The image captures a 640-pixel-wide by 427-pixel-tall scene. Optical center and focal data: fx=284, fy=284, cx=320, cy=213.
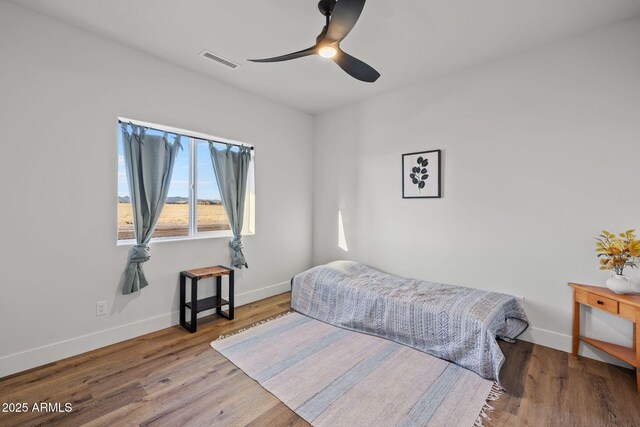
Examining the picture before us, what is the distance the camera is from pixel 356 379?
2045 mm

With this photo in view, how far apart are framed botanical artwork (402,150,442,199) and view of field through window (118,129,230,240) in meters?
2.25

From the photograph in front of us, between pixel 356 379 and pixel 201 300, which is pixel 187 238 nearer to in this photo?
pixel 201 300

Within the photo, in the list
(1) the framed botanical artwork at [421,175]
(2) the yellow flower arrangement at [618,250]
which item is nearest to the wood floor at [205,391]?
(2) the yellow flower arrangement at [618,250]

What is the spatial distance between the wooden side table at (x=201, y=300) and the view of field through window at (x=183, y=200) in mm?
505

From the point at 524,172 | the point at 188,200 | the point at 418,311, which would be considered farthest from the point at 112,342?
the point at 524,172

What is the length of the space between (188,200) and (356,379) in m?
2.50

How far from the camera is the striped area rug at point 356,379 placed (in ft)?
5.61

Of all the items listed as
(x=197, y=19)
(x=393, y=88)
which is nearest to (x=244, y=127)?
(x=197, y=19)

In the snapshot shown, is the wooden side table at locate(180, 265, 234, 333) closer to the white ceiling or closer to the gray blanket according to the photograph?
the gray blanket

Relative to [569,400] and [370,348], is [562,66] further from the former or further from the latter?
[370,348]

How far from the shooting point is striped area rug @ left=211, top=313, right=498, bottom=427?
1709mm

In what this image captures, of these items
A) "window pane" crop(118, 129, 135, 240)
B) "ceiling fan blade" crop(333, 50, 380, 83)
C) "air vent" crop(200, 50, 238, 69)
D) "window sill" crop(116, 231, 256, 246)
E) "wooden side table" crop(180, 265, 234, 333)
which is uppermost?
"air vent" crop(200, 50, 238, 69)

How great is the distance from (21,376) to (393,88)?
4.32m

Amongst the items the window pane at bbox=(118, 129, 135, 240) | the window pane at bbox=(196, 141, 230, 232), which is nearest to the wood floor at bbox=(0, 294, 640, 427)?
the window pane at bbox=(118, 129, 135, 240)
